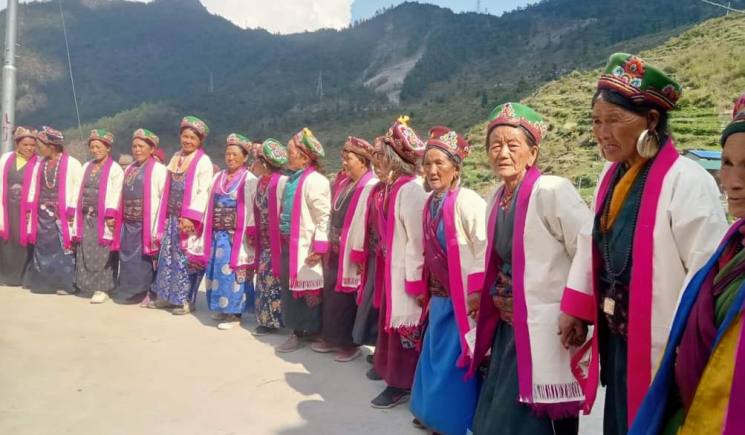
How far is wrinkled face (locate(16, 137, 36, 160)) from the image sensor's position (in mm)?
6988

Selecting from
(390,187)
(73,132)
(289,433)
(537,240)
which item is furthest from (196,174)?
(73,132)

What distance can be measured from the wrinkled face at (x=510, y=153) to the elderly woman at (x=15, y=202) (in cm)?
617

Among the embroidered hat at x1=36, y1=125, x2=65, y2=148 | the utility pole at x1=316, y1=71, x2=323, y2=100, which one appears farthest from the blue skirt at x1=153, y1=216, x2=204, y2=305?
the utility pole at x1=316, y1=71, x2=323, y2=100

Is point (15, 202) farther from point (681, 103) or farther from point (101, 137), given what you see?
point (681, 103)

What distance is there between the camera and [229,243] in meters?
5.73

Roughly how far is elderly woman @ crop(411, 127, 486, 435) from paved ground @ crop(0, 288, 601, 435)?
49 cm

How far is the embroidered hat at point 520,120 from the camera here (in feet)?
8.65

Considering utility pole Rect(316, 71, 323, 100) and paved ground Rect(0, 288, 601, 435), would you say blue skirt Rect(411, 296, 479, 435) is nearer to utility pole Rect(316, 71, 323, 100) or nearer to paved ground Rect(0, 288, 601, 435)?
paved ground Rect(0, 288, 601, 435)

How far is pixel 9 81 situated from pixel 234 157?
168 inches

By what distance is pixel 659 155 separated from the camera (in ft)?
6.77

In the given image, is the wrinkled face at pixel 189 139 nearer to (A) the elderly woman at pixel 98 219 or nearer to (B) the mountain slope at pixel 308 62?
(A) the elderly woman at pixel 98 219

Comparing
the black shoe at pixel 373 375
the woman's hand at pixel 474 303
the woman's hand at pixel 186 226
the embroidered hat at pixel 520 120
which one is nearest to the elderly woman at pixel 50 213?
the woman's hand at pixel 186 226

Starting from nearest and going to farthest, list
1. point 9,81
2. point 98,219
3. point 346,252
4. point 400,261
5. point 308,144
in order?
point 400,261 < point 346,252 < point 308,144 < point 98,219 < point 9,81

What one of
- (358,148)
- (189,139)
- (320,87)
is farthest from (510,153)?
(320,87)
